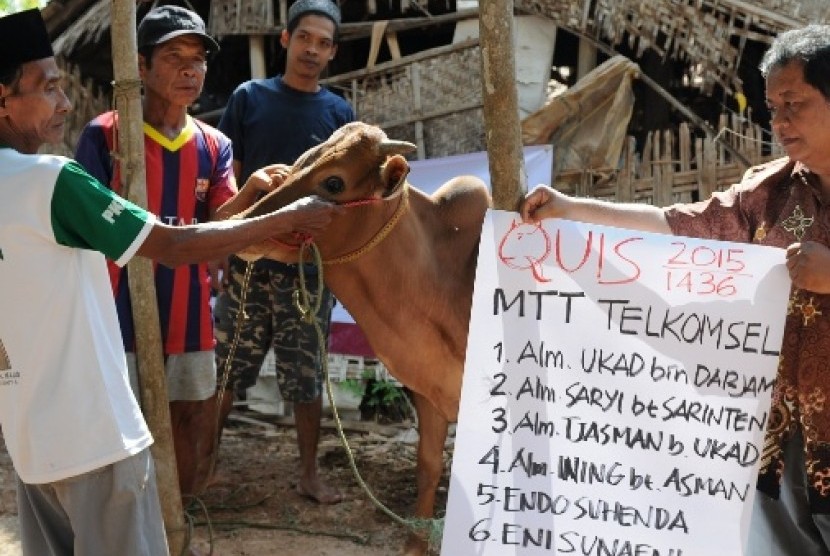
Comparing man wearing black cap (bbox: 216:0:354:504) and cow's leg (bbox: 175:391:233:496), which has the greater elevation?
man wearing black cap (bbox: 216:0:354:504)

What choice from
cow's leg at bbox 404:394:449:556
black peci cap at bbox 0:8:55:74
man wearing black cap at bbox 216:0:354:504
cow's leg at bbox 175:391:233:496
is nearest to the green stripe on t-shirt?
black peci cap at bbox 0:8:55:74

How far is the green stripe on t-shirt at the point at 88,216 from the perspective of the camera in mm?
2648

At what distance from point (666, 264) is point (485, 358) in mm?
587

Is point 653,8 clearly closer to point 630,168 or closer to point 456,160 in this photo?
point 630,168


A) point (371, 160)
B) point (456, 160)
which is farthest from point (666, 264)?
point (456, 160)

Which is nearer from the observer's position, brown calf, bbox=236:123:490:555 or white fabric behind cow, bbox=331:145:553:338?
brown calf, bbox=236:123:490:555

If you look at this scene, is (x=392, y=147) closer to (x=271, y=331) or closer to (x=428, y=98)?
(x=271, y=331)

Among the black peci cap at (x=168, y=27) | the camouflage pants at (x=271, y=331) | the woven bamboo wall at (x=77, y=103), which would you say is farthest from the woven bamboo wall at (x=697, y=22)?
the black peci cap at (x=168, y=27)

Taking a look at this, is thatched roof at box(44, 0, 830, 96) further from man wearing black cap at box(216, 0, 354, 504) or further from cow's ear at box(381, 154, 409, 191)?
cow's ear at box(381, 154, 409, 191)

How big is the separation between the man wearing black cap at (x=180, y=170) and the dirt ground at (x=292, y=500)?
0.64 metres

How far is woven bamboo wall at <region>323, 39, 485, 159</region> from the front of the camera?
305 inches

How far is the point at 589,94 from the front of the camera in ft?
24.3

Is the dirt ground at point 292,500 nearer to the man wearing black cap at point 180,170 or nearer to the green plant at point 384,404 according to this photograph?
the green plant at point 384,404

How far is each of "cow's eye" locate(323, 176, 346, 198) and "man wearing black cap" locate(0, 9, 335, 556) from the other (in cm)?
87
